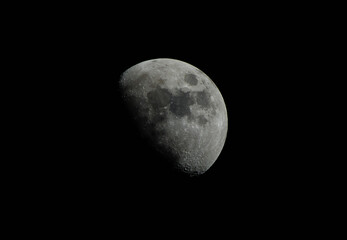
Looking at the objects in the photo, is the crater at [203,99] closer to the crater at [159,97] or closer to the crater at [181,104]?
the crater at [181,104]

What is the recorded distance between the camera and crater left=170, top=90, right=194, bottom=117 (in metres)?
3.56

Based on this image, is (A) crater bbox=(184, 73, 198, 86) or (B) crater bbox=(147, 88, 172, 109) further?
(A) crater bbox=(184, 73, 198, 86)

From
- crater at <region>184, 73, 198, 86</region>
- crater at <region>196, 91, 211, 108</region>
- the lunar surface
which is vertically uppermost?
crater at <region>184, 73, 198, 86</region>

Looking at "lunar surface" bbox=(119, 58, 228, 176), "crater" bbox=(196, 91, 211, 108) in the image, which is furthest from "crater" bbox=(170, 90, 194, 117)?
"crater" bbox=(196, 91, 211, 108)

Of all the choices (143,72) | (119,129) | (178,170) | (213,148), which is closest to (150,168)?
(178,170)

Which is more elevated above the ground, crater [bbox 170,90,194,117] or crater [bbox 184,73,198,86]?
crater [bbox 184,73,198,86]

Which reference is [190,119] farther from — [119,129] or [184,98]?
[119,129]

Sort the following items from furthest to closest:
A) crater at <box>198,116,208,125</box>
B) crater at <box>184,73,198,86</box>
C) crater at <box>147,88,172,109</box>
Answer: crater at <box>184,73,198,86</box> < crater at <box>198,116,208,125</box> < crater at <box>147,88,172,109</box>

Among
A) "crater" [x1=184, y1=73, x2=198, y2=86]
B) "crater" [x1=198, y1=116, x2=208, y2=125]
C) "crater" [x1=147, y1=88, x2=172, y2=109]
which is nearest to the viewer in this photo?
"crater" [x1=147, y1=88, x2=172, y2=109]

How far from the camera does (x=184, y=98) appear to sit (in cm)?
363

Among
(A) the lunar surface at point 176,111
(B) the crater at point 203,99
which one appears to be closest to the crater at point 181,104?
(A) the lunar surface at point 176,111

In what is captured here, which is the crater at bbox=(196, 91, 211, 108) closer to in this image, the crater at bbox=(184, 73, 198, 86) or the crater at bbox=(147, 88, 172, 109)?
the crater at bbox=(184, 73, 198, 86)

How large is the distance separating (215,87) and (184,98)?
0.74 m

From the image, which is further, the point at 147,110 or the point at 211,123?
the point at 211,123
